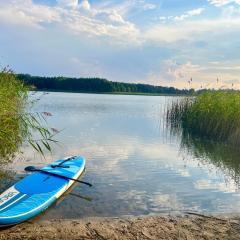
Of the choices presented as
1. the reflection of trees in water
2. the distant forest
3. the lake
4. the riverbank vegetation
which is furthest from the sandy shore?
the distant forest

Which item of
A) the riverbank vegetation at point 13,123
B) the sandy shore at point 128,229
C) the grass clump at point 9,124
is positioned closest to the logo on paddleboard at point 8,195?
the sandy shore at point 128,229

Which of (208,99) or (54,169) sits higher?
(208,99)

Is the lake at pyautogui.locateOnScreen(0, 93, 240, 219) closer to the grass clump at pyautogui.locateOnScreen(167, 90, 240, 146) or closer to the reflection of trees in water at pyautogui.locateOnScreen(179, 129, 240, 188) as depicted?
the reflection of trees in water at pyautogui.locateOnScreen(179, 129, 240, 188)

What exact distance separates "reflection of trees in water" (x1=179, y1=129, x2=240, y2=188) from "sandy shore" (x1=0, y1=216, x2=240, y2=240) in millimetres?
3388

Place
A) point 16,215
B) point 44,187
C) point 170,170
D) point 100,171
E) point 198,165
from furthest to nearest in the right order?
point 198,165 → point 170,170 → point 100,171 → point 44,187 → point 16,215

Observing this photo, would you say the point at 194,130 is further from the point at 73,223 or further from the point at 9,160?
the point at 73,223

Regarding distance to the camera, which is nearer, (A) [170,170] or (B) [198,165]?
(A) [170,170]

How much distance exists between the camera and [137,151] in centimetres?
1203

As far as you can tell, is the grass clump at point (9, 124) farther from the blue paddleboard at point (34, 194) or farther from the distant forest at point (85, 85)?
the distant forest at point (85, 85)

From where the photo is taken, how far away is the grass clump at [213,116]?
1362cm

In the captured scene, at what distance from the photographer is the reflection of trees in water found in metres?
9.95

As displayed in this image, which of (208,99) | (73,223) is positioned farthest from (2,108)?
(208,99)

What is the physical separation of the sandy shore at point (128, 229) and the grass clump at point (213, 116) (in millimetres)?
8438

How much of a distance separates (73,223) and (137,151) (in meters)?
7.10
